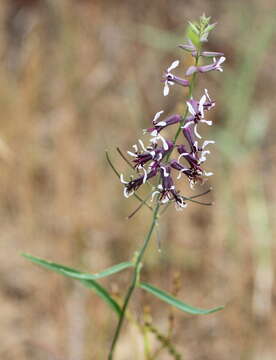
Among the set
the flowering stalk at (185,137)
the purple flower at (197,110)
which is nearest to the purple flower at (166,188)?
the flowering stalk at (185,137)

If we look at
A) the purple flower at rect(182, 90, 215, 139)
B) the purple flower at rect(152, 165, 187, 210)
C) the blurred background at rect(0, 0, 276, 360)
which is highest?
the blurred background at rect(0, 0, 276, 360)

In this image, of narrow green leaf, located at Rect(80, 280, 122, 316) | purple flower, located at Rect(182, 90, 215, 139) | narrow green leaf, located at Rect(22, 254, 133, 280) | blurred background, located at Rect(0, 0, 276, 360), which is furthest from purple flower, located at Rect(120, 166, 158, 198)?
blurred background, located at Rect(0, 0, 276, 360)

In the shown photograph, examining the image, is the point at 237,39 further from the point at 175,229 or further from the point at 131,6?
the point at 175,229

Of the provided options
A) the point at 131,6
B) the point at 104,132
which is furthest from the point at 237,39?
the point at 104,132

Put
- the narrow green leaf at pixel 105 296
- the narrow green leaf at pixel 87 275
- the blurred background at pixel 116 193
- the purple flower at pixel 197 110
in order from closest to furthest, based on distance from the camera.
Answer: the purple flower at pixel 197 110 < the narrow green leaf at pixel 87 275 < the narrow green leaf at pixel 105 296 < the blurred background at pixel 116 193

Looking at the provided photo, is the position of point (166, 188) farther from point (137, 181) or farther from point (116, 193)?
point (116, 193)

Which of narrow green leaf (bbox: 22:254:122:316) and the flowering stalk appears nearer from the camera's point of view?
the flowering stalk

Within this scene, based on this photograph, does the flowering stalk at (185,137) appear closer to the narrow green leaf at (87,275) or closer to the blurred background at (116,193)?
the narrow green leaf at (87,275)

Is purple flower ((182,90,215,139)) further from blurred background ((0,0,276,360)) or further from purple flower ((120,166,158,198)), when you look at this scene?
blurred background ((0,0,276,360))
